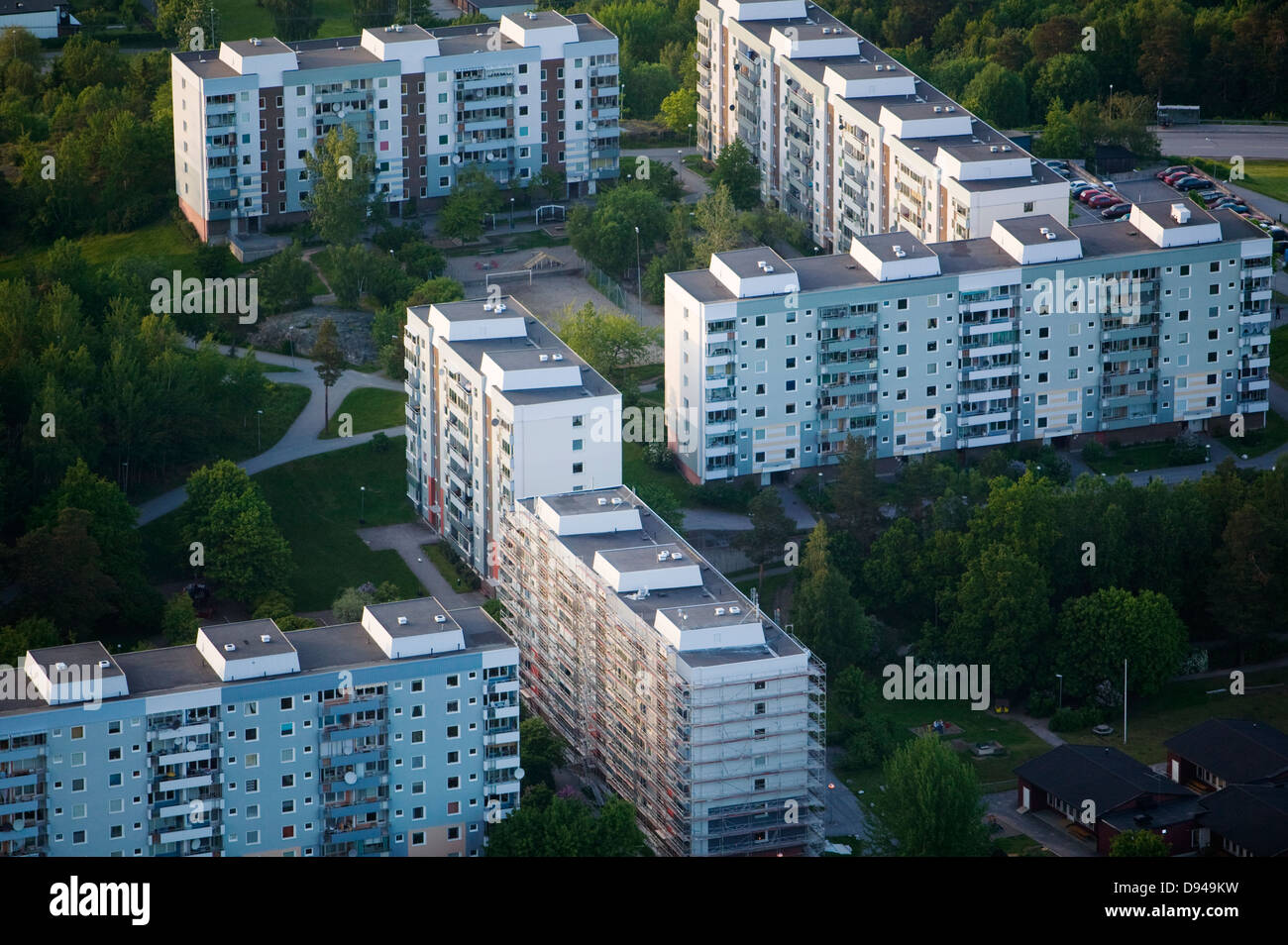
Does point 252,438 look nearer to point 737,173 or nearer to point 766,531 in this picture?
point 766,531

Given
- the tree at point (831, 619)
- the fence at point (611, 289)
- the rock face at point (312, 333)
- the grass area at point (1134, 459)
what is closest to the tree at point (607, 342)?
the fence at point (611, 289)

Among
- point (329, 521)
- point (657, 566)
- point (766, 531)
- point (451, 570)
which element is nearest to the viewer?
point (657, 566)

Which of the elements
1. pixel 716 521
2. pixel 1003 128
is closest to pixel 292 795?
pixel 716 521

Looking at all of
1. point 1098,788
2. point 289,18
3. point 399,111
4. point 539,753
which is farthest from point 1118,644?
point 289,18

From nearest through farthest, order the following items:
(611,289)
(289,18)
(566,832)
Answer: (566,832), (611,289), (289,18)

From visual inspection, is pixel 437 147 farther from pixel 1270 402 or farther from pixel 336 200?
pixel 1270 402

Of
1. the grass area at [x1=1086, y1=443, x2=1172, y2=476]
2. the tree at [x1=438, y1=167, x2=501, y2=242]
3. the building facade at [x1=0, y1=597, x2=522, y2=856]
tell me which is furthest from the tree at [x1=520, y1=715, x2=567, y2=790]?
the tree at [x1=438, y1=167, x2=501, y2=242]

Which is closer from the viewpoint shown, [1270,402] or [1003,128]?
[1270,402]
